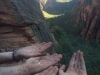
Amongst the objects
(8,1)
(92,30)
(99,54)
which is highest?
(8,1)

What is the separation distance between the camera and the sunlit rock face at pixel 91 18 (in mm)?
16438

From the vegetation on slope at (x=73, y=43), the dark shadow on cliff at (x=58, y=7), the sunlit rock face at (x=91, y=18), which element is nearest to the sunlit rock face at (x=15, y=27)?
the vegetation on slope at (x=73, y=43)

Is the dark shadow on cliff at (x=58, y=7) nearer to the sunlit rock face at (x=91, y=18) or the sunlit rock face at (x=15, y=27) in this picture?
the sunlit rock face at (x=91, y=18)

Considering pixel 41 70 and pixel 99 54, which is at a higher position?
pixel 41 70

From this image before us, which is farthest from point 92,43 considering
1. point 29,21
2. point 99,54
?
point 29,21

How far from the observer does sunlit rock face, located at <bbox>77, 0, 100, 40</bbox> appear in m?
16.4

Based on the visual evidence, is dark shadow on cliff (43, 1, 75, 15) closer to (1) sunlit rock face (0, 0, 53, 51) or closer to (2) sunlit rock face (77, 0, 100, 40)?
(2) sunlit rock face (77, 0, 100, 40)

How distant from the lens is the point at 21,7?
6.31m

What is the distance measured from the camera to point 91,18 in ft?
55.8

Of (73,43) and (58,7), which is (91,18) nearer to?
(73,43)

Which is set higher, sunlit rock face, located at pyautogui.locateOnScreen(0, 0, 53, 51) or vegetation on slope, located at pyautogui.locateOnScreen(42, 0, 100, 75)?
sunlit rock face, located at pyautogui.locateOnScreen(0, 0, 53, 51)

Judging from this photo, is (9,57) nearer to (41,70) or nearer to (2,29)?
(41,70)

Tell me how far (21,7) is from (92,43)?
10683mm

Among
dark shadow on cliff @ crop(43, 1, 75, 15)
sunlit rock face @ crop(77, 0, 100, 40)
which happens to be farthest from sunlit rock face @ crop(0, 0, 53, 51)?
dark shadow on cliff @ crop(43, 1, 75, 15)
